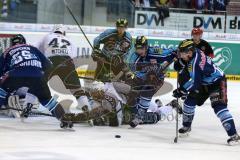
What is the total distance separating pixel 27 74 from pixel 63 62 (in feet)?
2.78

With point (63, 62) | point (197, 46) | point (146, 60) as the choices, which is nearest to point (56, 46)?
point (63, 62)

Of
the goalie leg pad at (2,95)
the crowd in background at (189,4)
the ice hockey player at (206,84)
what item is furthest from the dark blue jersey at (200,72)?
the crowd in background at (189,4)

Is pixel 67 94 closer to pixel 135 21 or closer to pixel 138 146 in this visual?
pixel 138 146

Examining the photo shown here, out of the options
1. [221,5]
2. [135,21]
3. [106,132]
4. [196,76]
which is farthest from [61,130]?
[221,5]

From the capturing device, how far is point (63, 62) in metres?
7.19

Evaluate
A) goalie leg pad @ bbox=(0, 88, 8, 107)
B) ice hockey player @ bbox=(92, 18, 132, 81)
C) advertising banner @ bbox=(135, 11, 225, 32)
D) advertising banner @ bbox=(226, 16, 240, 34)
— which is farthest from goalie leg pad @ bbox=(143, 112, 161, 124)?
advertising banner @ bbox=(226, 16, 240, 34)

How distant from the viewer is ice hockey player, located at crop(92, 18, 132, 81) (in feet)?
22.9

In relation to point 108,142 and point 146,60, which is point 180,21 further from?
point 108,142

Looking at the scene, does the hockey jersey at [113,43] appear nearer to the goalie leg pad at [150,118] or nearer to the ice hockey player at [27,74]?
the goalie leg pad at [150,118]

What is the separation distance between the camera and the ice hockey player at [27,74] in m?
6.38

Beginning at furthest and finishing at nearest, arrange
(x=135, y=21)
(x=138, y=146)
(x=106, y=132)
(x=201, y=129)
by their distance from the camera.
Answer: (x=135, y=21), (x=201, y=129), (x=106, y=132), (x=138, y=146)

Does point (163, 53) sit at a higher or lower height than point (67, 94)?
higher

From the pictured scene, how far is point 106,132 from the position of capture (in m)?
6.37

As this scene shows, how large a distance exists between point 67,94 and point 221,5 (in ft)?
19.9
